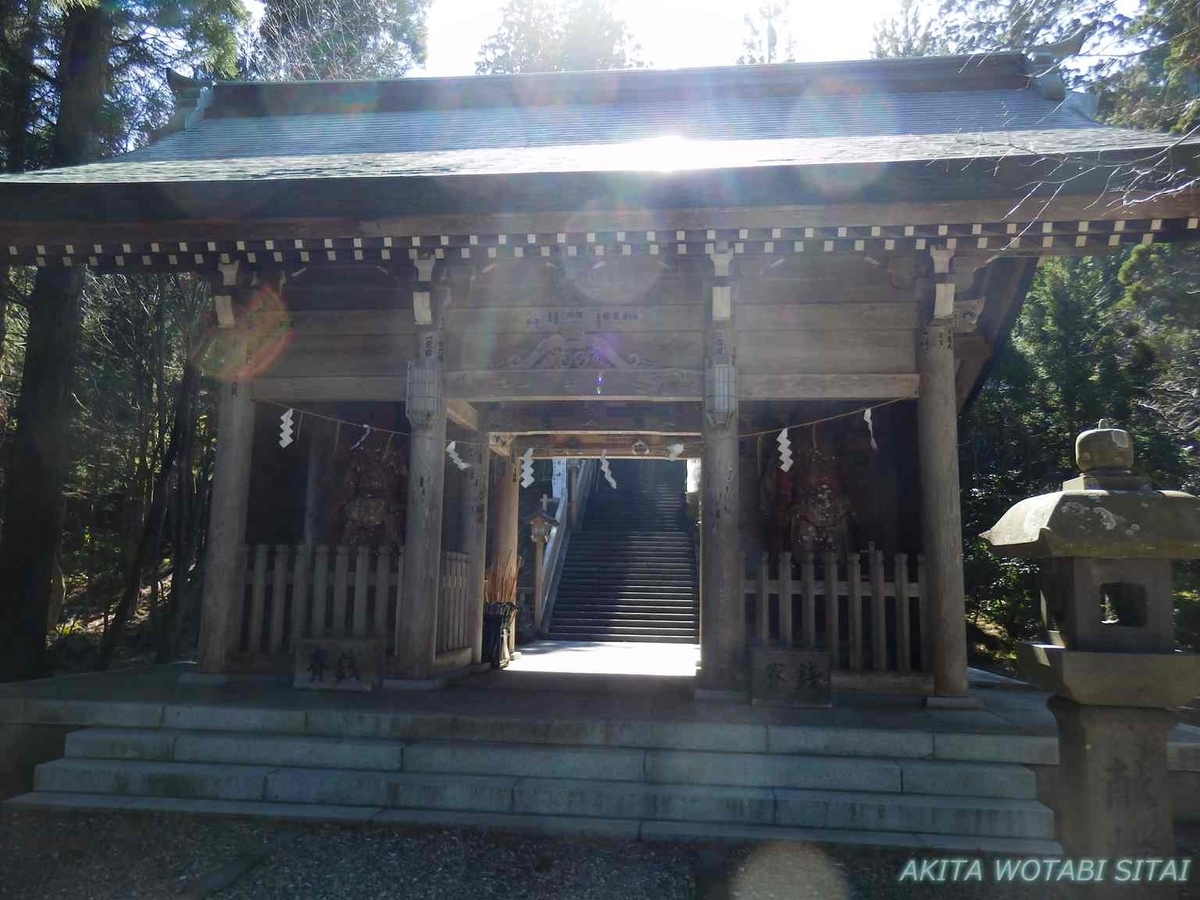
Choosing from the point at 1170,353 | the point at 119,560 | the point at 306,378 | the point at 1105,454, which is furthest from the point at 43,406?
the point at 1170,353

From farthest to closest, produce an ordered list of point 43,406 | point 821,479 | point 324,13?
point 324,13, point 43,406, point 821,479

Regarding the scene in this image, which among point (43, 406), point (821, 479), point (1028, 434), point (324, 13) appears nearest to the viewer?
point (821, 479)

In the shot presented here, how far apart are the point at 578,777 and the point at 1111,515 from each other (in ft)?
11.3

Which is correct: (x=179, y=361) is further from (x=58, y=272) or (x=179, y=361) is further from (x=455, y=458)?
(x=455, y=458)

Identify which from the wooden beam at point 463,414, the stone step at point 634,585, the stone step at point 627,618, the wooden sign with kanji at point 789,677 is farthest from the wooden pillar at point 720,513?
the stone step at point 634,585

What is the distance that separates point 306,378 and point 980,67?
29.7ft

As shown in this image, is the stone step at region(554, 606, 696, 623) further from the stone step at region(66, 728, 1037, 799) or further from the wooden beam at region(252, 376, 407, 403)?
the stone step at region(66, 728, 1037, 799)

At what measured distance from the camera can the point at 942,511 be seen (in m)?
6.29

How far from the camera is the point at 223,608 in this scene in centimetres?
697

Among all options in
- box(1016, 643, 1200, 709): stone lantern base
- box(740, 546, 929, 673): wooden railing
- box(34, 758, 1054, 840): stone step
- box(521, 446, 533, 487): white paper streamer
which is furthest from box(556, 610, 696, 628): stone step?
box(1016, 643, 1200, 709): stone lantern base

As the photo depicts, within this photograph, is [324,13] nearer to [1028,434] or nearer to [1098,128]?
[1098,128]

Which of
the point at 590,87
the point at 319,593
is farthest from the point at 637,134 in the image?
the point at 319,593

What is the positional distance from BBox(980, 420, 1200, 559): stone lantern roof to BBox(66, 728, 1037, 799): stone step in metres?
1.65

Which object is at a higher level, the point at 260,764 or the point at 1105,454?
the point at 1105,454
